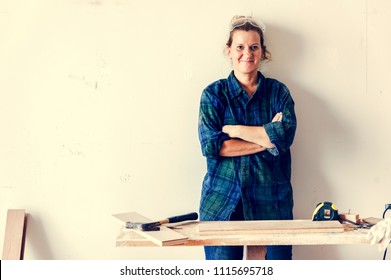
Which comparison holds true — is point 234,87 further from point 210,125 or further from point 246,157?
point 246,157

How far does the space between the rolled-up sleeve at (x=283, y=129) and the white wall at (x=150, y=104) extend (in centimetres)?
24

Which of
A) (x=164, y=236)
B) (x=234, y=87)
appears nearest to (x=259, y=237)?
(x=164, y=236)

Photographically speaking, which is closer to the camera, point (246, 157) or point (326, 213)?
point (326, 213)

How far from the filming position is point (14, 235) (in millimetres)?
2762

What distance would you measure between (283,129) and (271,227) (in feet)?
1.88

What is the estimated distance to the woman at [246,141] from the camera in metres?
2.50

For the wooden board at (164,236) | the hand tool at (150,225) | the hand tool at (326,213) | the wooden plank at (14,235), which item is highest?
the hand tool at (326,213)

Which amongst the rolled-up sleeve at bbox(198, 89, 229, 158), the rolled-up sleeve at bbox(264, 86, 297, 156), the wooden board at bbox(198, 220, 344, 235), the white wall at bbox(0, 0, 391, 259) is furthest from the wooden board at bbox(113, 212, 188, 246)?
the white wall at bbox(0, 0, 391, 259)

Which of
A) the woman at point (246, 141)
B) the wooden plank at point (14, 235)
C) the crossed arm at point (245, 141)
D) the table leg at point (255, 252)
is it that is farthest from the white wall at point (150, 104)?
the table leg at point (255, 252)

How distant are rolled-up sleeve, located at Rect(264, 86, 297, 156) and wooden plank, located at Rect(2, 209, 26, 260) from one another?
1.30 m

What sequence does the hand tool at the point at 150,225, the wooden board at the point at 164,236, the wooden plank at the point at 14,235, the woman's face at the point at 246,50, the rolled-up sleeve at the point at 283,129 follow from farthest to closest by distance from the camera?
the wooden plank at the point at 14,235 → the woman's face at the point at 246,50 → the rolled-up sleeve at the point at 283,129 → the hand tool at the point at 150,225 → the wooden board at the point at 164,236

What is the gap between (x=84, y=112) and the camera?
9.15 ft

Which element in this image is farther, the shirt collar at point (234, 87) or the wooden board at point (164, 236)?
the shirt collar at point (234, 87)

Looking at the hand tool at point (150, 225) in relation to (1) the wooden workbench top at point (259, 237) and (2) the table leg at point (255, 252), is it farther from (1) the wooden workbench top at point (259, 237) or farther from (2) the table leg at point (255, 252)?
(2) the table leg at point (255, 252)
